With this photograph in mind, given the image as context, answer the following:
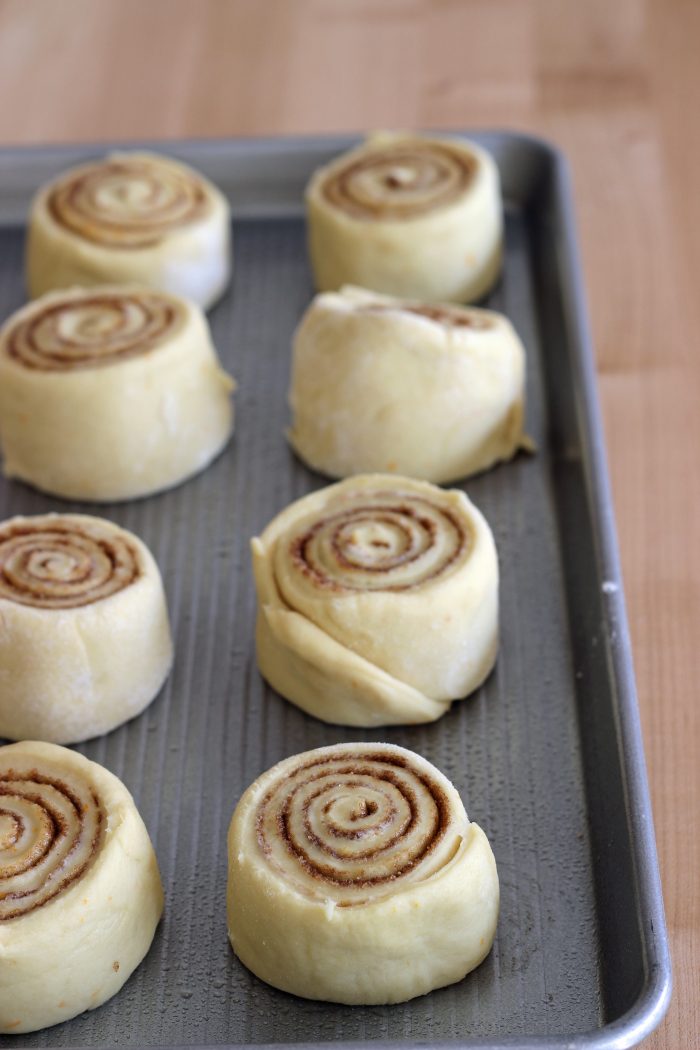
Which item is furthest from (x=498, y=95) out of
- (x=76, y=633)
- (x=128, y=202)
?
(x=76, y=633)

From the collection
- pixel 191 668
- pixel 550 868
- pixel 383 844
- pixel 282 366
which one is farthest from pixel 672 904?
pixel 282 366

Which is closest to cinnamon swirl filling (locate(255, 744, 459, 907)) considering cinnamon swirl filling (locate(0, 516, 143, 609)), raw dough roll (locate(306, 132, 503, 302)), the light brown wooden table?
cinnamon swirl filling (locate(0, 516, 143, 609))

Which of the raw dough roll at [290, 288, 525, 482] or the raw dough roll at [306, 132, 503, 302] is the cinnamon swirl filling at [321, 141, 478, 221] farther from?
the raw dough roll at [290, 288, 525, 482]

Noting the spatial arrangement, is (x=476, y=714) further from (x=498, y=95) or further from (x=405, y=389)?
(x=498, y=95)

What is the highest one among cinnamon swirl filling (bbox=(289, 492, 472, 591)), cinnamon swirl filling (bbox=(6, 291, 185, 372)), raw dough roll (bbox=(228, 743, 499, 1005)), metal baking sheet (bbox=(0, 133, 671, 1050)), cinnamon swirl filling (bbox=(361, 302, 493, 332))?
cinnamon swirl filling (bbox=(6, 291, 185, 372))

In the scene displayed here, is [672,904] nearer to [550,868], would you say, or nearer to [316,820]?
[550,868]

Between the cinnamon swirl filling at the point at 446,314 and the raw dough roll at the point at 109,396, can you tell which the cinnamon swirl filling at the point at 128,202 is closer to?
the raw dough roll at the point at 109,396
